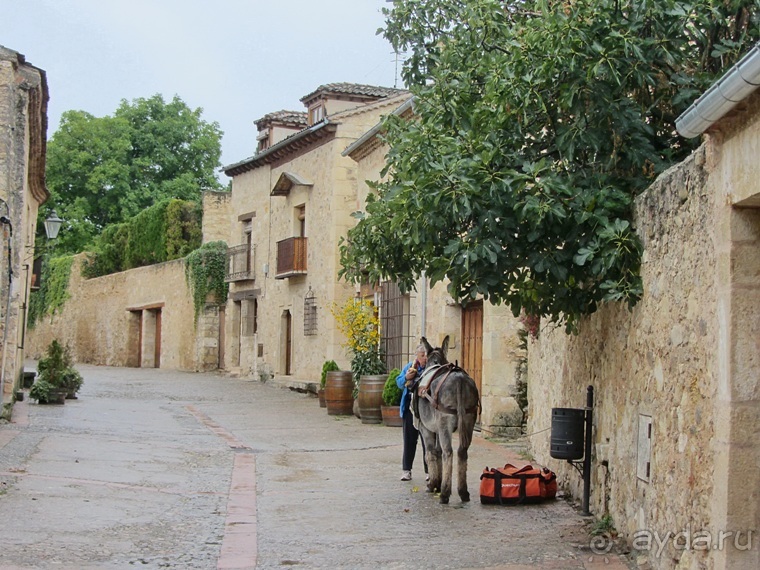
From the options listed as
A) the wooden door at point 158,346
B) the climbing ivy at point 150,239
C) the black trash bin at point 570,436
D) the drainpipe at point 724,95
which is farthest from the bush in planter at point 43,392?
the climbing ivy at point 150,239

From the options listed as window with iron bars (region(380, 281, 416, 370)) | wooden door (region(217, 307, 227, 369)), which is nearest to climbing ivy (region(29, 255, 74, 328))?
wooden door (region(217, 307, 227, 369))

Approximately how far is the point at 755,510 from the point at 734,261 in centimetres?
129

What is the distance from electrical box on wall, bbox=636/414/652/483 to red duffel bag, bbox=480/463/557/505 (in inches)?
82.9

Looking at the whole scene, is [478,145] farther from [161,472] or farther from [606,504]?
[161,472]

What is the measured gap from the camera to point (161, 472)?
1107cm

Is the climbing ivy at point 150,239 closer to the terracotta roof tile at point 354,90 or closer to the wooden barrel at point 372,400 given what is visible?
the terracotta roof tile at point 354,90

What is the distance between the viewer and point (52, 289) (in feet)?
151

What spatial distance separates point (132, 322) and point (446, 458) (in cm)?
3232

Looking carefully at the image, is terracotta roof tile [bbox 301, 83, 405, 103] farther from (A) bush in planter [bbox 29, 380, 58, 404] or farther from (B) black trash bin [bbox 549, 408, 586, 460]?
(B) black trash bin [bbox 549, 408, 586, 460]

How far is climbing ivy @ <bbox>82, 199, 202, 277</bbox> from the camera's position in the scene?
3900cm

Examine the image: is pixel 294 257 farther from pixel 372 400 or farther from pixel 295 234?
pixel 372 400

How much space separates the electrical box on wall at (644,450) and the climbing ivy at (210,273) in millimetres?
27548

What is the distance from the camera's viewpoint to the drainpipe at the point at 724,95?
4547 mm

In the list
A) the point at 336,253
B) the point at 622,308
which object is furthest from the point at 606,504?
the point at 336,253
